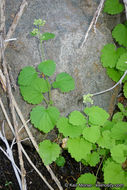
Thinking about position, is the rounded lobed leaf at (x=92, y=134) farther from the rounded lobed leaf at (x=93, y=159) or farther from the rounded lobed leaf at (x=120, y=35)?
the rounded lobed leaf at (x=120, y=35)

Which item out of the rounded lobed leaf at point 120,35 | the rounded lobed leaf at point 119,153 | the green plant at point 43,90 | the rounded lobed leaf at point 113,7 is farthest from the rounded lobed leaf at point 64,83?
the rounded lobed leaf at point 113,7

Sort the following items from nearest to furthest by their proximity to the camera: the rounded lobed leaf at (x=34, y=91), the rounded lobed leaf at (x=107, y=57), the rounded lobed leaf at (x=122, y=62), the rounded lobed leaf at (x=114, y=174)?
the rounded lobed leaf at (x=114, y=174)
the rounded lobed leaf at (x=34, y=91)
the rounded lobed leaf at (x=122, y=62)
the rounded lobed leaf at (x=107, y=57)

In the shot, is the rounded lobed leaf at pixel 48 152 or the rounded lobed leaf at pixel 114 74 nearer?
the rounded lobed leaf at pixel 48 152

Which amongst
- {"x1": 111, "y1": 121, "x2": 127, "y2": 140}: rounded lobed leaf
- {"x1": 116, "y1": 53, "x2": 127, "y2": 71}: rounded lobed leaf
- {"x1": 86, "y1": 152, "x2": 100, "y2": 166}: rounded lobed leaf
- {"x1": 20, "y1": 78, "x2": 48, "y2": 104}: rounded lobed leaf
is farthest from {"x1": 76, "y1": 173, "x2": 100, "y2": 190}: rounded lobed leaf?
{"x1": 116, "y1": 53, "x2": 127, "y2": 71}: rounded lobed leaf

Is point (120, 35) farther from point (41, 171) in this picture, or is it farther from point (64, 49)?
point (41, 171)

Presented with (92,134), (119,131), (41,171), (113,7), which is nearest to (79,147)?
(92,134)

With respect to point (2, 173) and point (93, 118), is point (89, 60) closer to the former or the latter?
point (93, 118)
